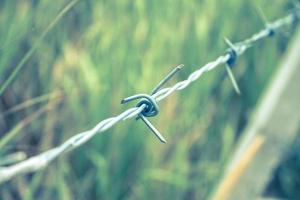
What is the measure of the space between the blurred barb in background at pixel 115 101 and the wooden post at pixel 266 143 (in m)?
0.20

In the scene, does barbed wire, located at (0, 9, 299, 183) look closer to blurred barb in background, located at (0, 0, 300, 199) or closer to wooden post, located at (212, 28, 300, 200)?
wooden post, located at (212, 28, 300, 200)

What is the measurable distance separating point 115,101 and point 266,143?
0.47 metres

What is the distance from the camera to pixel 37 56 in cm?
189

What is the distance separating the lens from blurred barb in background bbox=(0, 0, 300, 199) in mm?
1771

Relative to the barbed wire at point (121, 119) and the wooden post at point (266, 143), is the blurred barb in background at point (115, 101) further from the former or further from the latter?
the barbed wire at point (121, 119)

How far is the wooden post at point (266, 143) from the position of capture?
165cm

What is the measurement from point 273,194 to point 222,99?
1.21ft

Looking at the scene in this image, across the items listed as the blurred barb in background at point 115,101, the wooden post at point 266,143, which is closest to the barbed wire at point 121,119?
the wooden post at point 266,143

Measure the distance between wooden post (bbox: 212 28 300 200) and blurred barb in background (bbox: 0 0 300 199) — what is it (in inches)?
8.0

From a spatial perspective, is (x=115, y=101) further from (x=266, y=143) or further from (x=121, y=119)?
(x=121, y=119)

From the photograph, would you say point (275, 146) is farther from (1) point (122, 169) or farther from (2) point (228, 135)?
(1) point (122, 169)

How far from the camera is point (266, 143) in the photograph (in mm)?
1696

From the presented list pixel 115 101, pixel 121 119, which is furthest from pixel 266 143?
pixel 121 119

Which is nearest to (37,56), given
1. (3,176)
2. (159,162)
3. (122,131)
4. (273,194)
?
(122,131)
